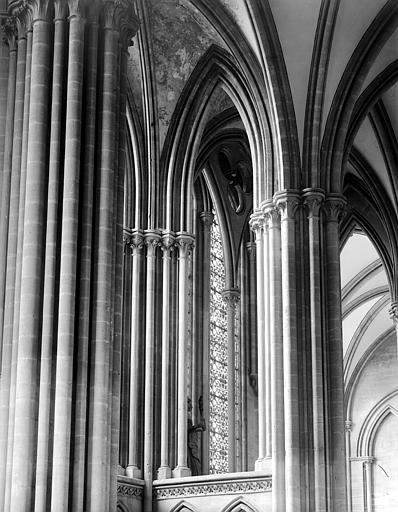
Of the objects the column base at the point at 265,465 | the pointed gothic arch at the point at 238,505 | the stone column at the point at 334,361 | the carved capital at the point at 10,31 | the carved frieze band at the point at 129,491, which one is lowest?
the pointed gothic arch at the point at 238,505

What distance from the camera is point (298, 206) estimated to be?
21719 mm

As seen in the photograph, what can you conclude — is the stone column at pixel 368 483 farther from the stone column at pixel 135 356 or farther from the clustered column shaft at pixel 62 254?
the clustered column shaft at pixel 62 254

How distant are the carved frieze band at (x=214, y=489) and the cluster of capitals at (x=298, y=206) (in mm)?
4665

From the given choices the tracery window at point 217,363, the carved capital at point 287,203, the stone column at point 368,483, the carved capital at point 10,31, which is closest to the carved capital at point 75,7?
the carved capital at point 10,31

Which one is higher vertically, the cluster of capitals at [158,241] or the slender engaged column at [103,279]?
the cluster of capitals at [158,241]

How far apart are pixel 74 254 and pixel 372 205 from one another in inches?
588

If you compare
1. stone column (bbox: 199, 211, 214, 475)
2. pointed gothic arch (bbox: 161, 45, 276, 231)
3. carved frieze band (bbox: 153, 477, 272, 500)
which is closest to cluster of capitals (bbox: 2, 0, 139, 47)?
pointed gothic arch (bbox: 161, 45, 276, 231)

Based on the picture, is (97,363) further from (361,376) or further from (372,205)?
(361,376)

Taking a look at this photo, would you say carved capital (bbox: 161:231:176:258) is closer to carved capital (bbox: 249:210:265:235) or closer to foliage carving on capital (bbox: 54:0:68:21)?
carved capital (bbox: 249:210:265:235)

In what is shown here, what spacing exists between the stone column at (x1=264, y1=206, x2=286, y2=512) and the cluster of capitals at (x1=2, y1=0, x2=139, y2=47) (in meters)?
7.29

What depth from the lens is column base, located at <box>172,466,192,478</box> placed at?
21.9 metres

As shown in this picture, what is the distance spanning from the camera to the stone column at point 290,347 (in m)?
20.0

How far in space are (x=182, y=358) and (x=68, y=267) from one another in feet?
30.1

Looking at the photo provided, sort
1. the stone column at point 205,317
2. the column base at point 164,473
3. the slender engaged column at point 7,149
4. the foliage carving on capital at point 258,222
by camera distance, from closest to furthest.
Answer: the slender engaged column at point 7,149 < the column base at point 164,473 < the foliage carving on capital at point 258,222 < the stone column at point 205,317
